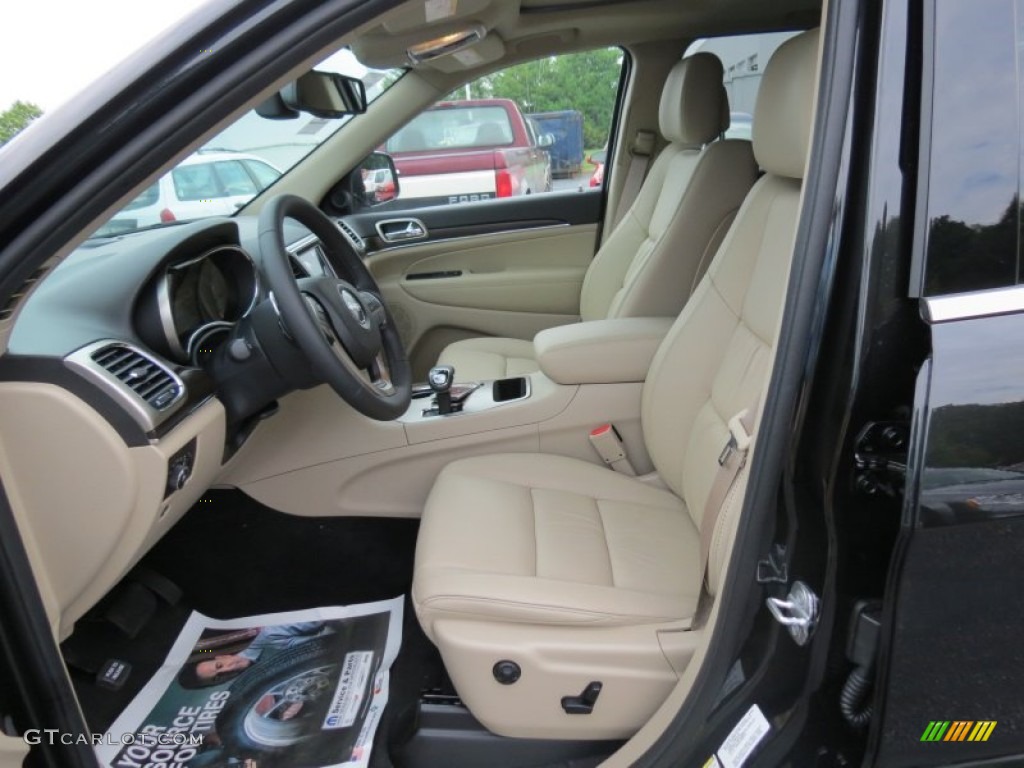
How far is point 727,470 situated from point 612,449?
2.08 feet

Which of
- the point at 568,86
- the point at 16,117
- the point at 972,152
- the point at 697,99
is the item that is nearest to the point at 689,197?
the point at 697,99

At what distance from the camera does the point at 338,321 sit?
140 cm

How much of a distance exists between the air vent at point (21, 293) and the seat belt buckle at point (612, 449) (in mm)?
1204

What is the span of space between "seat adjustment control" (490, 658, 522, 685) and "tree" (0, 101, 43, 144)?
2.92ft

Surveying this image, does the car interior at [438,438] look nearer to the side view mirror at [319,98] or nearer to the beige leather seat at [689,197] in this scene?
the beige leather seat at [689,197]

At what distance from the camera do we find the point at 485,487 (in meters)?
1.54

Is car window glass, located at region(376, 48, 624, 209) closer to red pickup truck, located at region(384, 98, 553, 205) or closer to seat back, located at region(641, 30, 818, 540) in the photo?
red pickup truck, located at region(384, 98, 553, 205)

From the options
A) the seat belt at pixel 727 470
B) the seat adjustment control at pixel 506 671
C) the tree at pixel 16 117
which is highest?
the tree at pixel 16 117

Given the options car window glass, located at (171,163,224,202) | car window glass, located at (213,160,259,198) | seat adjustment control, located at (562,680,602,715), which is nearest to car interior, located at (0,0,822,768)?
seat adjustment control, located at (562,680,602,715)

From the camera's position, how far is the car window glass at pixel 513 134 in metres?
2.68

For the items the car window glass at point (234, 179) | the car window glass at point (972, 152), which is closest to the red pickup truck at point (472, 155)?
the car window glass at point (234, 179)

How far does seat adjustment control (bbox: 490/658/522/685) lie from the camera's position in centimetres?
111

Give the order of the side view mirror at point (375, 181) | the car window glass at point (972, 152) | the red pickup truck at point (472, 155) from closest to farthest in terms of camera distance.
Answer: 1. the car window glass at point (972, 152)
2. the side view mirror at point (375, 181)
3. the red pickup truck at point (472, 155)

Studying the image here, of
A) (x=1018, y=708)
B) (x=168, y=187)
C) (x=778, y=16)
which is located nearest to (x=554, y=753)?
(x=1018, y=708)
